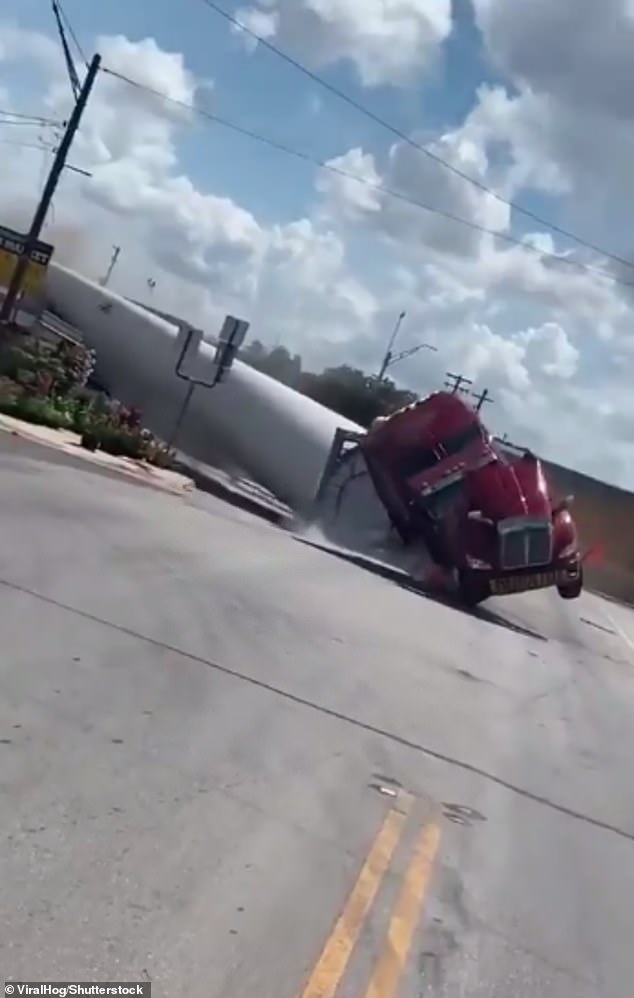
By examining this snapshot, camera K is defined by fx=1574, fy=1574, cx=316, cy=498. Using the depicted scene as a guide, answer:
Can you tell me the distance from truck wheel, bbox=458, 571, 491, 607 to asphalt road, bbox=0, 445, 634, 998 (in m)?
8.51

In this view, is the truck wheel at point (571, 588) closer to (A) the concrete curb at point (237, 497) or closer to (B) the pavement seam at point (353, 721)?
(A) the concrete curb at point (237, 497)

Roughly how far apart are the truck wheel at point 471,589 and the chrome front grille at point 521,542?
1.70 feet

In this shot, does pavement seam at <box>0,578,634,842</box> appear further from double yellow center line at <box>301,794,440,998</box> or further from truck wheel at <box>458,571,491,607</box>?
truck wheel at <box>458,571,491,607</box>

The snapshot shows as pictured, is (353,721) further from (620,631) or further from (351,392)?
(351,392)

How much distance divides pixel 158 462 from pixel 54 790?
2650 cm

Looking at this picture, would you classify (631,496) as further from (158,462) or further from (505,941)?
(505,941)

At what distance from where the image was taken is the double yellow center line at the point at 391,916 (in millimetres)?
5441

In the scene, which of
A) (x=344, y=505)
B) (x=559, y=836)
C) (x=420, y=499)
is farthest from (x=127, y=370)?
(x=559, y=836)

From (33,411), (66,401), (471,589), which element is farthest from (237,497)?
(471,589)

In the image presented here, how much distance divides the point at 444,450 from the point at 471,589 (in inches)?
100

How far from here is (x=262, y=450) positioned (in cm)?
3812

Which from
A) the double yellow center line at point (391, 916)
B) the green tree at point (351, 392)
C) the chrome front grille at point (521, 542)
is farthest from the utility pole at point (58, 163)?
the green tree at point (351, 392)

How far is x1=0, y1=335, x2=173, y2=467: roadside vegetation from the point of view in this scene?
31.2 meters

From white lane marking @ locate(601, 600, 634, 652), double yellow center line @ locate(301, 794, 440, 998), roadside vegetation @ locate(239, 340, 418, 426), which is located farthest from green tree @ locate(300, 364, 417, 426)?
double yellow center line @ locate(301, 794, 440, 998)
